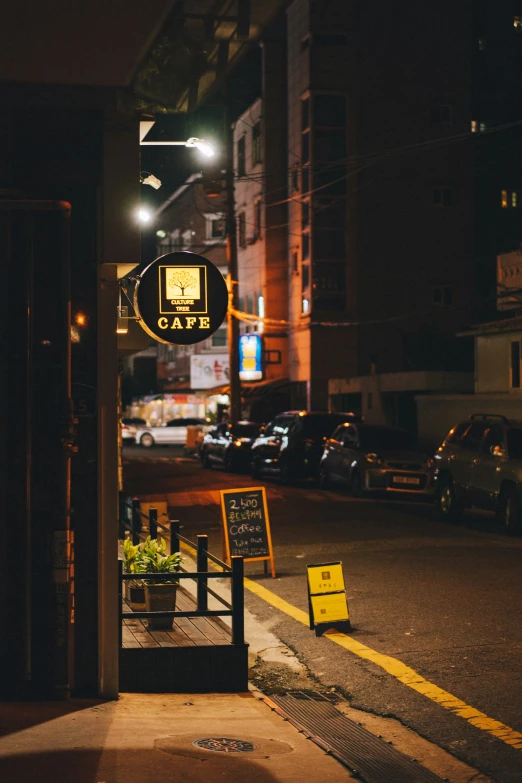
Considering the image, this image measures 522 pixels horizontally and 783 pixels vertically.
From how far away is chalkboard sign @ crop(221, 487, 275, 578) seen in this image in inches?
521

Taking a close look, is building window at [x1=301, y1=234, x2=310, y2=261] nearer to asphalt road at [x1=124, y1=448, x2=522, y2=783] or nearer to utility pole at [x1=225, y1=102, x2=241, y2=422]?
utility pole at [x1=225, y1=102, x2=241, y2=422]

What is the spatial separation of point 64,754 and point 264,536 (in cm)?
750

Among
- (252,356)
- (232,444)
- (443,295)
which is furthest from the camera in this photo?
(252,356)

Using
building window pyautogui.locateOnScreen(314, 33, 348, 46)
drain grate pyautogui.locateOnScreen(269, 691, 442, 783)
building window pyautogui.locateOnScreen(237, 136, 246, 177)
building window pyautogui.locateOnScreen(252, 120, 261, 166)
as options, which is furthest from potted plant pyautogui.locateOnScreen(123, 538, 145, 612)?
building window pyautogui.locateOnScreen(237, 136, 246, 177)

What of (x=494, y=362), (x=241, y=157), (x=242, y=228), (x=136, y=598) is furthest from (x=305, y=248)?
(x=136, y=598)

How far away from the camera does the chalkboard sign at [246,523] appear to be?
43.4 ft

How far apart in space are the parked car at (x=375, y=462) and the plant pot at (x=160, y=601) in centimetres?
1379

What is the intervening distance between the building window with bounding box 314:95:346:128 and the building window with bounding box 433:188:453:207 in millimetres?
4534

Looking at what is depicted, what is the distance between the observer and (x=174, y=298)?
831cm

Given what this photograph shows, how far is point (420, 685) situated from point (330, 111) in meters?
35.8

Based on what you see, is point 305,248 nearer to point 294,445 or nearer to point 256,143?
point 256,143

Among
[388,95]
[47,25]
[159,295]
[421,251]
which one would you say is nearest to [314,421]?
[421,251]

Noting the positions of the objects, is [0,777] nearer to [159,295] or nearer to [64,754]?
[64,754]

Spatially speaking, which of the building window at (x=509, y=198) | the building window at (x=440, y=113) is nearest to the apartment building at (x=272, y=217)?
the building window at (x=440, y=113)
